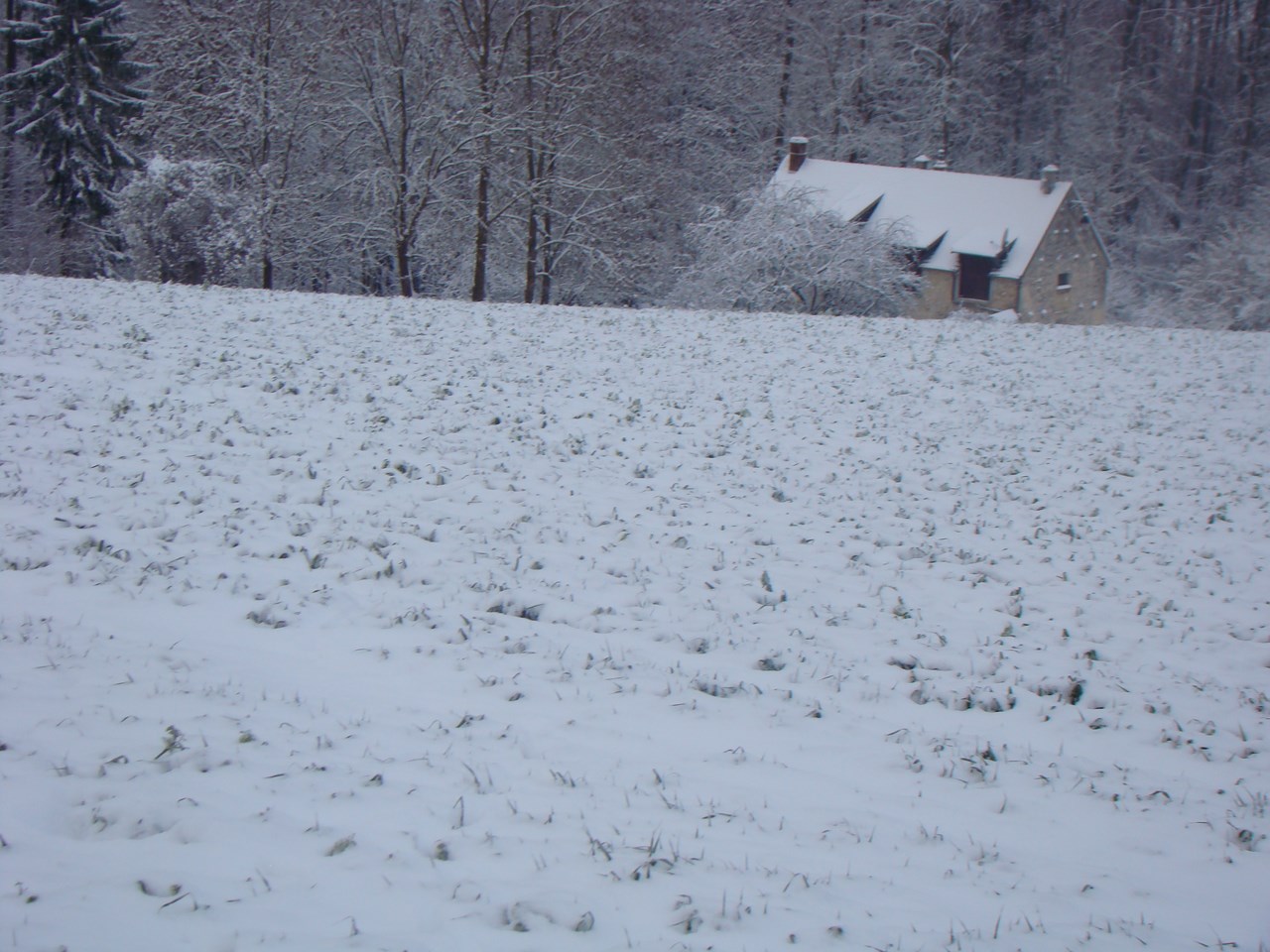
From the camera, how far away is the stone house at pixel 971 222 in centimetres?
3008

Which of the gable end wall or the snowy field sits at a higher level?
the gable end wall

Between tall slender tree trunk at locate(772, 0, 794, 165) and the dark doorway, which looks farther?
tall slender tree trunk at locate(772, 0, 794, 165)

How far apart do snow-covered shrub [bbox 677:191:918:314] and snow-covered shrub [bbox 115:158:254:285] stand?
1224 centimetres

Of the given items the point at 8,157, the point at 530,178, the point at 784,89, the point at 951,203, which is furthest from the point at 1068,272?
the point at 8,157

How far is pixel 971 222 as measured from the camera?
1206 inches

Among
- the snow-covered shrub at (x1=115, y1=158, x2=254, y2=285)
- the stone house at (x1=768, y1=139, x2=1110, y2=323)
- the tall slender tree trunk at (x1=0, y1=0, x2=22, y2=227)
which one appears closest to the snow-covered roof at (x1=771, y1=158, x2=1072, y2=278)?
the stone house at (x1=768, y1=139, x2=1110, y2=323)

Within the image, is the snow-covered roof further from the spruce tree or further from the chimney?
the spruce tree

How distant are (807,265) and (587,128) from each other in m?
8.97

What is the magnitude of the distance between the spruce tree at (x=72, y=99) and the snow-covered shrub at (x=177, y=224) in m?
7.80

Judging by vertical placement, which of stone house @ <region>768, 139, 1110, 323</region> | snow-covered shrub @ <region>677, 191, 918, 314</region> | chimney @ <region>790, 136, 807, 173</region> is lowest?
snow-covered shrub @ <region>677, 191, 918, 314</region>

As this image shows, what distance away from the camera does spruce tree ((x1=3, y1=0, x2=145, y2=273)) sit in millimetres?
26344

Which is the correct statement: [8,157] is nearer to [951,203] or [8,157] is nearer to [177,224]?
[177,224]

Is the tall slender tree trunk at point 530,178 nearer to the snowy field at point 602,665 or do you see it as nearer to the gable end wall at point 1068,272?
the snowy field at point 602,665

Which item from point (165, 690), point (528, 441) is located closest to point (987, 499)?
point (528, 441)
